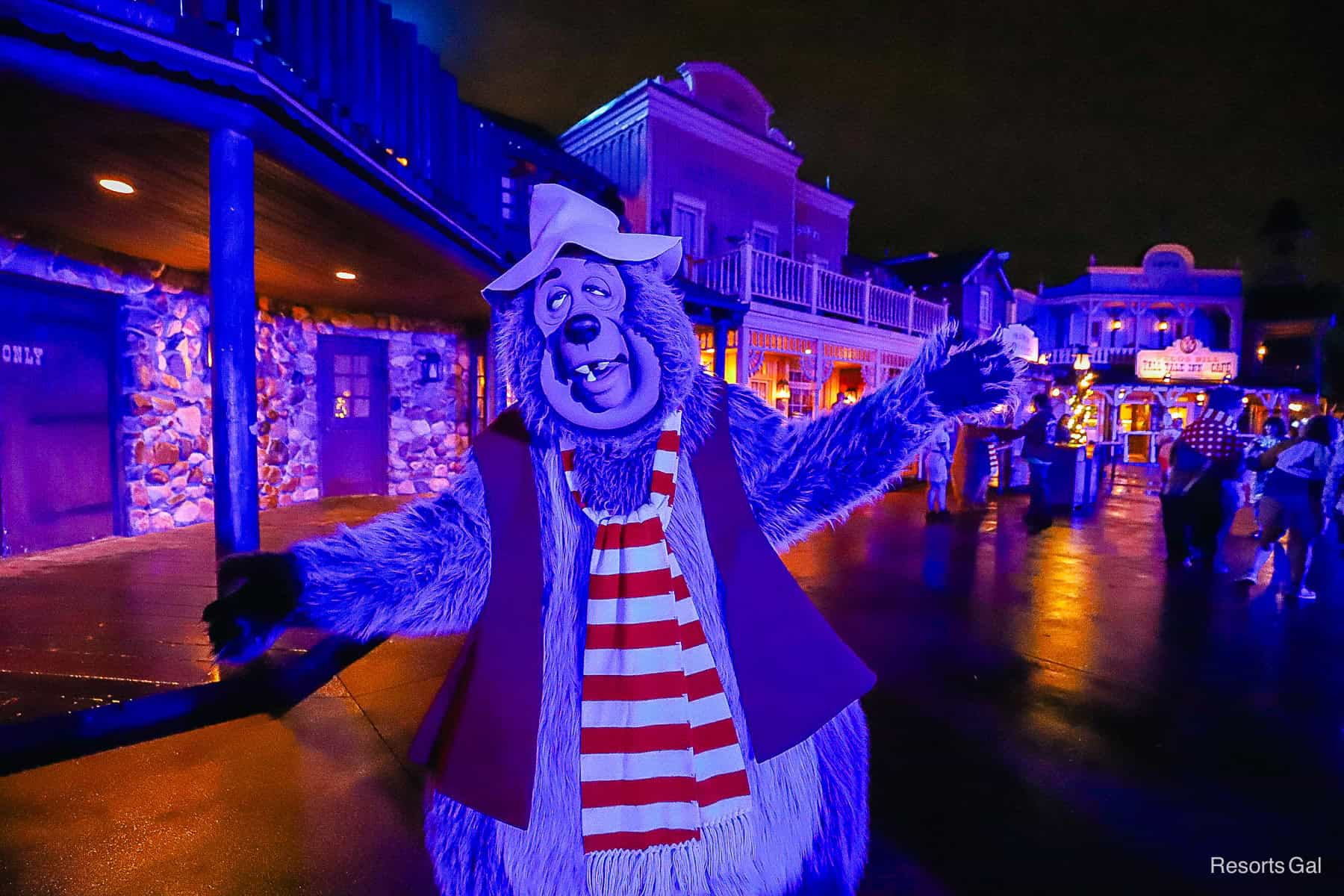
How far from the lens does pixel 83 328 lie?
20.0ft

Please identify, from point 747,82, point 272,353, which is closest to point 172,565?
point 272,353

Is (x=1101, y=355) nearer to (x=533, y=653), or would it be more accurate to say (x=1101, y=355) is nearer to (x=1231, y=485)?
(x=1231, y=485)

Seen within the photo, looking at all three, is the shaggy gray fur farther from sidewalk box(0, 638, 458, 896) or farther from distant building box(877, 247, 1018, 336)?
distant building box(877, 247, 1018, 336)

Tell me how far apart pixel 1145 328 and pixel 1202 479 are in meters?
24.1

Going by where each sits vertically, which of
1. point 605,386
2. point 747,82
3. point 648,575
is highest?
point 747,82

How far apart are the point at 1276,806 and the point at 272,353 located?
9.34m

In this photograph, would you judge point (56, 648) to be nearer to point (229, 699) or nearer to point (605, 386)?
point (229, 699)

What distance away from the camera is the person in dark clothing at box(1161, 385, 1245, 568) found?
6.18m

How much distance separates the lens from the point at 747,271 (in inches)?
446

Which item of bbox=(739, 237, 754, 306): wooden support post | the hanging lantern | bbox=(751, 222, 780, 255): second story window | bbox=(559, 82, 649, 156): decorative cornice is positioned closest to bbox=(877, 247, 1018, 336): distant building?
bbox=(751, 222, 780, 255): second story window

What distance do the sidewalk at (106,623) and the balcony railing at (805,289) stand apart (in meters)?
7.99

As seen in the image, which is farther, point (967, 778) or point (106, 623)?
point (106, 623)

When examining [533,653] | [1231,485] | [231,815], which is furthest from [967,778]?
[1231,485]

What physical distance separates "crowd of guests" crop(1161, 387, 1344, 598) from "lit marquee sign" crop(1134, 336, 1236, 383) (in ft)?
60.0
